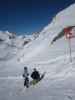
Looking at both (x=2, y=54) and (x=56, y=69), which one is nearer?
(x=56, y=69)

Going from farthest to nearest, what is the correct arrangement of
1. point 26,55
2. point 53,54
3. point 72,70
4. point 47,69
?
point 26,55, point 53,54, point 47,69, point 72,70

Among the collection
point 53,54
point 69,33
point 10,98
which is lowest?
point 10,98

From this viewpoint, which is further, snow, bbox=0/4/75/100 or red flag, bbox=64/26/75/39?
red flag, bbox=64/26/75/39

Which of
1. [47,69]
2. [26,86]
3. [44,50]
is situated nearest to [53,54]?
[44,50]

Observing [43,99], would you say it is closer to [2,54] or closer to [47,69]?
[47,69]

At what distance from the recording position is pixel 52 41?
96.5ft

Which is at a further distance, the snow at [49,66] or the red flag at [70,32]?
the red flag at [70,32]

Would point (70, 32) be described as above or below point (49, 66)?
above

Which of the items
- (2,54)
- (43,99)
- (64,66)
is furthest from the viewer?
(2,54)

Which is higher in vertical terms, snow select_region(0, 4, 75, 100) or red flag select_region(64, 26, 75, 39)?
red flag select_region(64, 26, 75, 39)

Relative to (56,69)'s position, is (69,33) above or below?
above

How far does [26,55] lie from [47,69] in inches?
401

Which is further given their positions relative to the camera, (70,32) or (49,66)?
(70,32)

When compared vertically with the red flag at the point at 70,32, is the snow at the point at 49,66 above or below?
below
